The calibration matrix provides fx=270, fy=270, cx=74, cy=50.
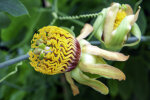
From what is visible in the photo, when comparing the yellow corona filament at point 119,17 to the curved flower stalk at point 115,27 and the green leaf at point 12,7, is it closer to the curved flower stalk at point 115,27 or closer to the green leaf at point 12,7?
the curved flower stalk at point 115,27

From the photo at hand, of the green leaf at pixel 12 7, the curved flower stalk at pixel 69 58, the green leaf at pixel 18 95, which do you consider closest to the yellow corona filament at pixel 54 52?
the curved flower stalk at pixel 69 58

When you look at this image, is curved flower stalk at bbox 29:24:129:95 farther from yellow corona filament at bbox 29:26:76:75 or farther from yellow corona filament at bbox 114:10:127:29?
yellow corona filament at bbox 114:10:127:29

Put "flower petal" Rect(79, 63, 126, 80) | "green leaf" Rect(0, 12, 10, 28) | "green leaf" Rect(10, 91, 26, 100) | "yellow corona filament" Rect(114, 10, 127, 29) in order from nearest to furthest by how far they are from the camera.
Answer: "flower petal" Rect(79, 63, 126, 80)
"yellow corona filament" Rect(114, 10, 127, 29)
"green leaf" Rect(0, 12, 10, 28)
"green leaf" Rect(10, 91, 26, 100)

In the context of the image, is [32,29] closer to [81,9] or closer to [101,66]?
[81,9]

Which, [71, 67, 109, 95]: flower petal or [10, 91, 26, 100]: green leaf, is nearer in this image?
[71, 67, 109, 95]: flower petal

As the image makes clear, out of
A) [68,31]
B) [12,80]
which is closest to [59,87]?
[12,80]

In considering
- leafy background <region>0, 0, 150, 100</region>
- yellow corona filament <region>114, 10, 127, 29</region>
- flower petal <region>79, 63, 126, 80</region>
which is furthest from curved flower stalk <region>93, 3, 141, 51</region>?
leafy background <region>0, 0, 150, 100</region>

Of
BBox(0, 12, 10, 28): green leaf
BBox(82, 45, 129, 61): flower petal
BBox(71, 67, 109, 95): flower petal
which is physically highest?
BBox(0, 12, 10, 28): green leaf
